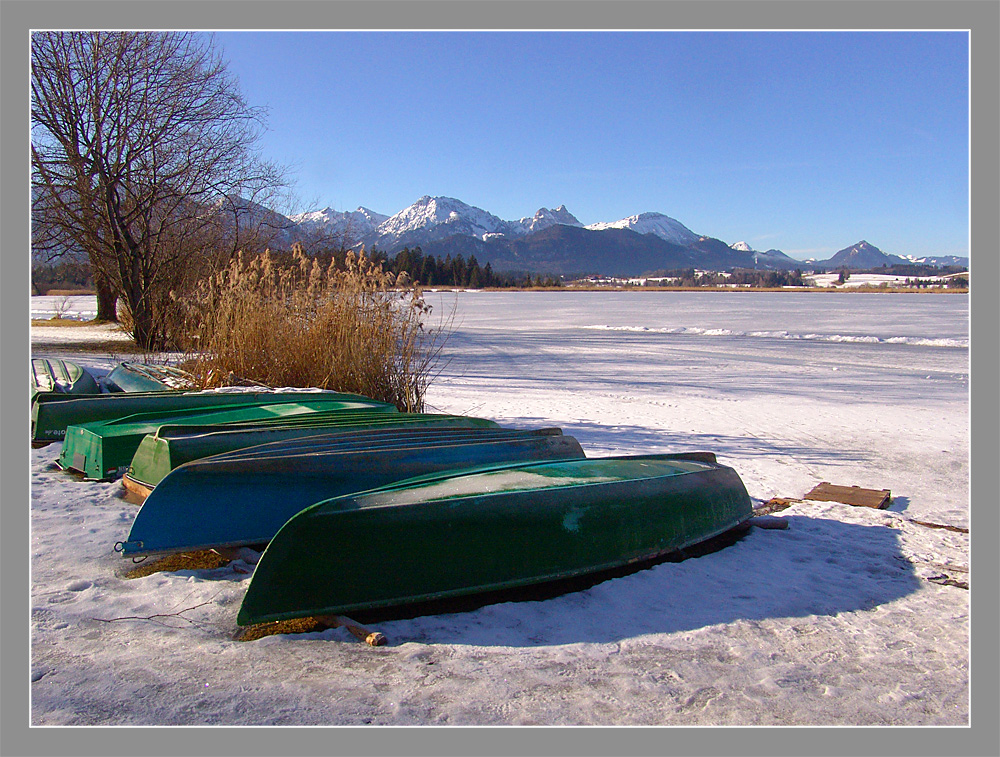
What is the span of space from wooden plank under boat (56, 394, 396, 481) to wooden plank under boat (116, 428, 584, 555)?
1153 mm

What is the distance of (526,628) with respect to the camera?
2408 mm

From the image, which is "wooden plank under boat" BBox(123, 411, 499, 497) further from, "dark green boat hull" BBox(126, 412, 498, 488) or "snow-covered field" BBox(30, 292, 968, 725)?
"snow-covered field" BBox(30, 292, 968, 725)

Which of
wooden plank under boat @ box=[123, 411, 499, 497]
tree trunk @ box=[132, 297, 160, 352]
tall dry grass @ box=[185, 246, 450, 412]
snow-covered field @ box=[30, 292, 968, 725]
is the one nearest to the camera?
snow-covered field @ box=[30, 292, 968, 725]

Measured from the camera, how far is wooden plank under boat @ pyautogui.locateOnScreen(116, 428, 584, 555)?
2932mm

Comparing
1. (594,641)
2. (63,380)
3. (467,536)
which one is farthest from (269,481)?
(63,380)

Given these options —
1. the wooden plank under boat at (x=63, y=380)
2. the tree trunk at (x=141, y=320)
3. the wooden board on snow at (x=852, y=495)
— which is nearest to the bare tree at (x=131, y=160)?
the tree trunk at (x=141, y=320)

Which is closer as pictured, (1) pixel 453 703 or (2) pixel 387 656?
(1) pixel 453 703

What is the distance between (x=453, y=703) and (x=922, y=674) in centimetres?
141

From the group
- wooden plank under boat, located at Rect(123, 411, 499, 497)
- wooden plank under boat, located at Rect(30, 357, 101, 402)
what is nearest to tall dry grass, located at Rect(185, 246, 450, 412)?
wooden plank under boat, located at Rect(30, 357, 101, 402)

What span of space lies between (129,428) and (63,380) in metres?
3.10

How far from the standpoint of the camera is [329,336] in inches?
270

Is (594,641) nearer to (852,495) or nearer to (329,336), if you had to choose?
(852,495)

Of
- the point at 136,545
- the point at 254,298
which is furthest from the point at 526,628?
the point at 254,298
